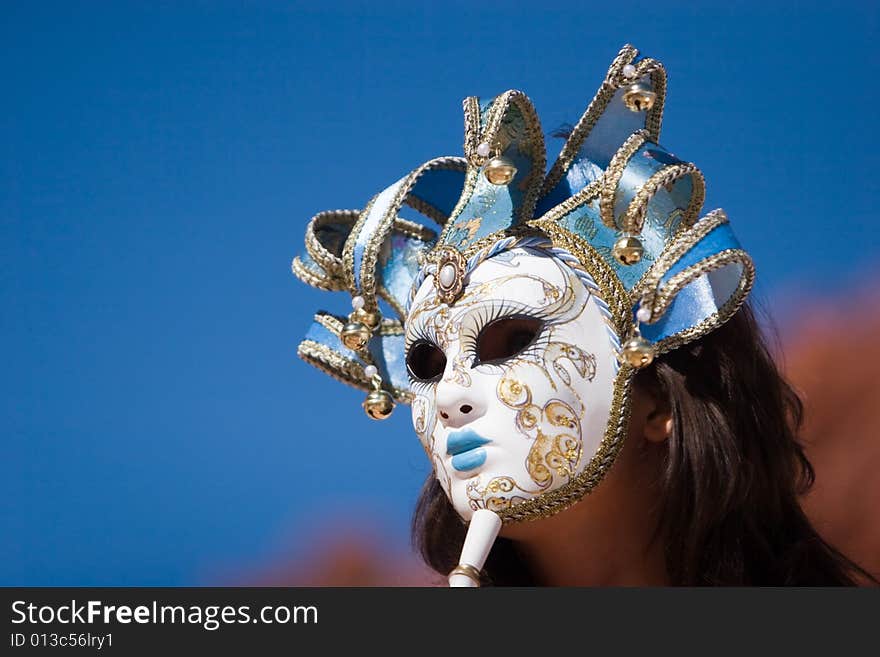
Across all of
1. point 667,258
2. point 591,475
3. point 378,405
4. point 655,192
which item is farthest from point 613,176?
point 378,405

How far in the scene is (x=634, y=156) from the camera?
2.82 metres

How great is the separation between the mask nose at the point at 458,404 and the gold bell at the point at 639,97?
0.64 metres

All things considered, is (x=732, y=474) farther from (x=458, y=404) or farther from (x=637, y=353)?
(x=458, y=404)

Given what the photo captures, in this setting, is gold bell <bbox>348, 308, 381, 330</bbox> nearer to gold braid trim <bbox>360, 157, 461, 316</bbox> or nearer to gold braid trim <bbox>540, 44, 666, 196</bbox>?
gold braid trim <bbox>360, 157, 461, 316</bbox>

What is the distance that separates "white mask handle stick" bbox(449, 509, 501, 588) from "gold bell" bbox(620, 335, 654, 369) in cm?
36

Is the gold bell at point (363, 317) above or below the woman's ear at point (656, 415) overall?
above

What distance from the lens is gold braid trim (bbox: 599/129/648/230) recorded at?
275 centimetres

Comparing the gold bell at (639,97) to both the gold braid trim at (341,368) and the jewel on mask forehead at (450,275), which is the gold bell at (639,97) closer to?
the jewel on mask forehead at (450,275)

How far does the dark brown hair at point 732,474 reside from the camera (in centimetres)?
272

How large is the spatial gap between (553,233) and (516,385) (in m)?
0.35

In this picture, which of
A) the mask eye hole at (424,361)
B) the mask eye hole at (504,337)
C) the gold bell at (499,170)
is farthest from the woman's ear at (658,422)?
the gold bell at (499,170)

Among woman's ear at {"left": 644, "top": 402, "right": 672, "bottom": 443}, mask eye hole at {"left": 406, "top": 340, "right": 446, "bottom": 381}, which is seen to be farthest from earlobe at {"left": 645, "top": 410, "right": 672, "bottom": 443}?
mask eye hole at {"left": 406, "top": 340, "right": 446, "bottom": 381}

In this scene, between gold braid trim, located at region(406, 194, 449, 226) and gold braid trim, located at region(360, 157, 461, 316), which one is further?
gold braid trim, located at region(406, 194, 449, 226)

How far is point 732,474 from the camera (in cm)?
271
